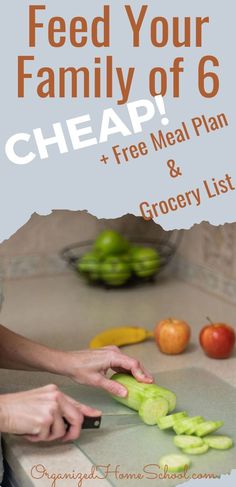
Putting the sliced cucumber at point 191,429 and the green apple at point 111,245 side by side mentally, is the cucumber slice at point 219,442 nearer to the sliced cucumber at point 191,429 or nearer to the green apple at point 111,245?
the sliced cucumber at point 191,429

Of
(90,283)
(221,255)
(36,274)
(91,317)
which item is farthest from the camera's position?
(36,274)

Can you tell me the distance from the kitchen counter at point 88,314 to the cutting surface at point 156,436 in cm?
4

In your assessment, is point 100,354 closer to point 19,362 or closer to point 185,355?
point 19,362

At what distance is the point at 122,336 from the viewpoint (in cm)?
147

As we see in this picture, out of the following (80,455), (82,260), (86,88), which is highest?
(86,88)

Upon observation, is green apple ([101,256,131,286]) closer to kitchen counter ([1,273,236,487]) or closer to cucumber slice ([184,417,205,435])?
kitchen counter ([1,273,236,487])

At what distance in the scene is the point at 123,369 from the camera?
118 cm

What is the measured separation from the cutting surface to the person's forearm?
0.07m

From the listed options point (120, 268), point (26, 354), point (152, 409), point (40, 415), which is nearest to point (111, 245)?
point (120, 268)

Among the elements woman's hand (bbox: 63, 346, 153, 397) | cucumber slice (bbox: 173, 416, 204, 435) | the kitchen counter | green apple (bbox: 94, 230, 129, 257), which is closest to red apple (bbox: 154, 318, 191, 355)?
the kitchen counter

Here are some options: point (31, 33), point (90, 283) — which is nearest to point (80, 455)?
point (31, 33)

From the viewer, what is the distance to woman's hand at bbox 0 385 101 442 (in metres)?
0.96

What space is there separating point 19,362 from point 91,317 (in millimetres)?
458

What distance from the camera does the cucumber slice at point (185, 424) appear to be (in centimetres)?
104
